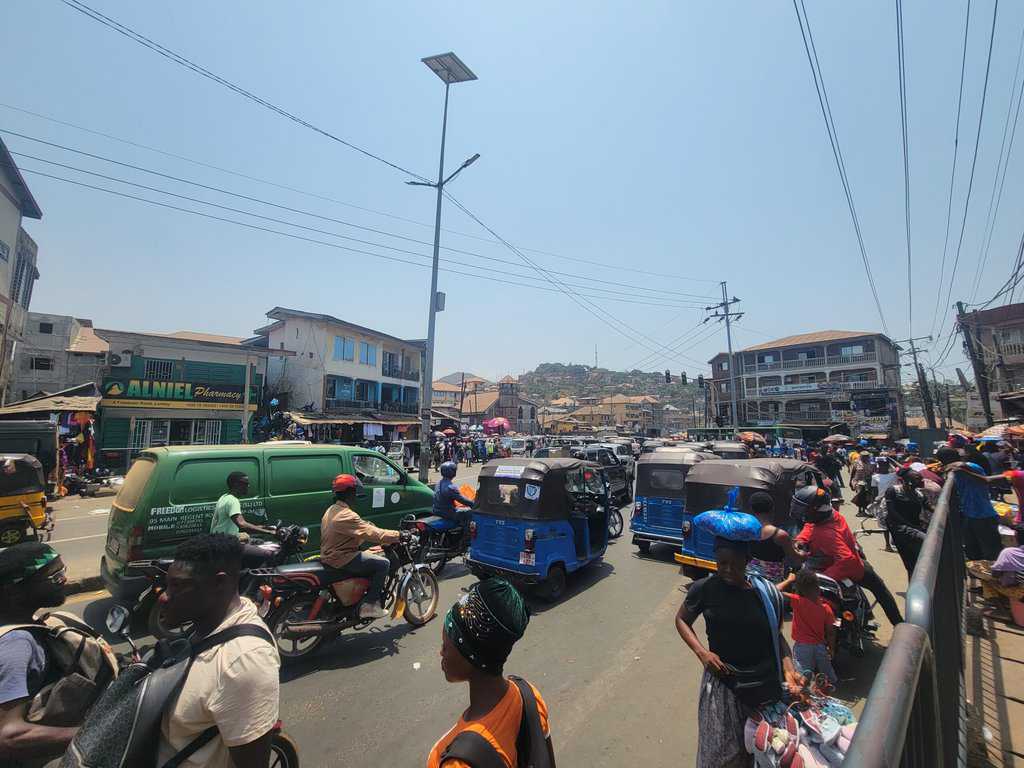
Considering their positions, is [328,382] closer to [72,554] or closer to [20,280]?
[20,280]

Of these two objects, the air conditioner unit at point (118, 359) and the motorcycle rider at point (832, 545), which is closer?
the motorcycle rider at point (832, 545)

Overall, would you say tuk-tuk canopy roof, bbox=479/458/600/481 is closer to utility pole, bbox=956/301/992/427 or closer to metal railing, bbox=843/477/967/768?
metal railing, bbox=843/477/967/768

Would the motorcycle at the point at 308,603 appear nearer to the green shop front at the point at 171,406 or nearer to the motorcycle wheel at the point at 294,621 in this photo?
the motorcycle wheel at the point at 294,621

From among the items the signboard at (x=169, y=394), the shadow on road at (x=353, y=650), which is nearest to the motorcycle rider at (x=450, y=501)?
the shadow on road at (x=353, y=650)

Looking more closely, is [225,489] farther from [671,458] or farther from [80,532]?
[80,532]

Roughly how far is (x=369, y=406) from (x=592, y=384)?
117m

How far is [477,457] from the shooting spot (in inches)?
1261

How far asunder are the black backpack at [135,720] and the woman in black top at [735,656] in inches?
92.0

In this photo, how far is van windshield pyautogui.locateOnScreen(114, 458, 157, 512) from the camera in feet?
17.8

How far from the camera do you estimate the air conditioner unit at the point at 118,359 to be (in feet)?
66.4

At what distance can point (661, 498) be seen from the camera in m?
8.31

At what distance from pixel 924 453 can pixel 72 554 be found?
1363 inches

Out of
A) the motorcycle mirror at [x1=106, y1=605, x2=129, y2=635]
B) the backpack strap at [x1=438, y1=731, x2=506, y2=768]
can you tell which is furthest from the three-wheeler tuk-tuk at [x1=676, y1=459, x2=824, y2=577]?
the motorcycle mirror at [x1=106, y1=605, x2=129, y2=635]

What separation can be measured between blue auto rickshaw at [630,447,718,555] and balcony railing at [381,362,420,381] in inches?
1159
